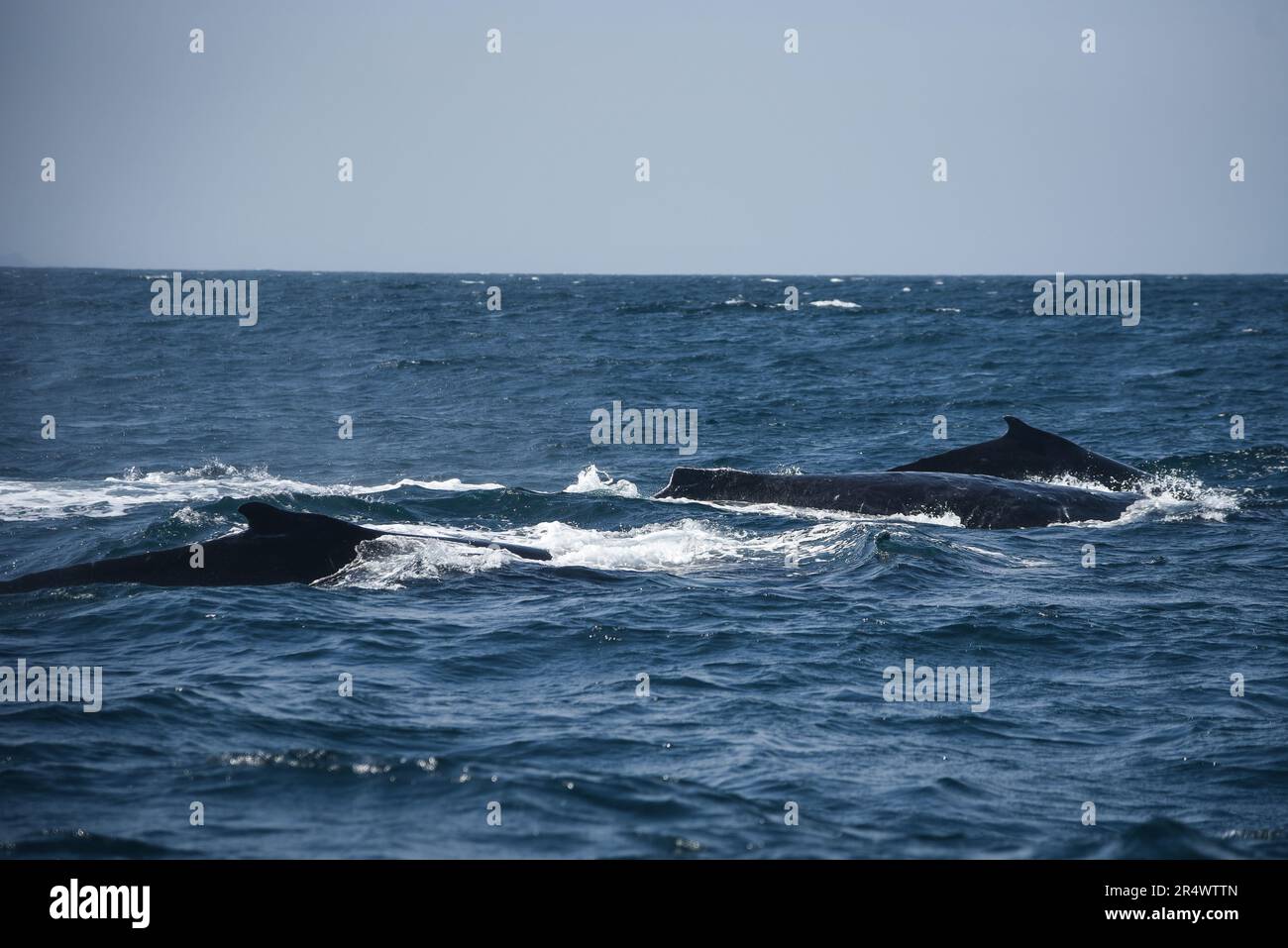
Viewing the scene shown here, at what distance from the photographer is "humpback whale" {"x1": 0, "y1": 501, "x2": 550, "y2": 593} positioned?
13.9 m

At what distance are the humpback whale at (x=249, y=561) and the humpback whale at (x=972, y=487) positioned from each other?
7493 millimetres

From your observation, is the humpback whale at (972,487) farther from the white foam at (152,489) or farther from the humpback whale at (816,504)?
the white foam at (152,489)

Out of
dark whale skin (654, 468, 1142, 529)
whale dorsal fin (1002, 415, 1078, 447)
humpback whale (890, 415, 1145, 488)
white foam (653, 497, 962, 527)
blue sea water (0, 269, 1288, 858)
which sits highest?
whale dorsal fin (1002, 415, 1078, 447)

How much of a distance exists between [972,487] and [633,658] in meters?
9.28

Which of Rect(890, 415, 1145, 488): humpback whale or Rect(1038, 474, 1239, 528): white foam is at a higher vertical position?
Rect(890, 415, 1145, 488): humpback whale

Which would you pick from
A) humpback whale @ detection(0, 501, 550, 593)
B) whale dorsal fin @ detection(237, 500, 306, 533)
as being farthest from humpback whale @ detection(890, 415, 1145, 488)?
whale dorsal fin @ detection(237, 500, 306, 533)

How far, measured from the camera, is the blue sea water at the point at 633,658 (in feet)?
26.0

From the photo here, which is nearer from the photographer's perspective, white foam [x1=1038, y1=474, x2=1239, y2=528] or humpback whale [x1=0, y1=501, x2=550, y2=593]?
humpback whale [x1=0, y1=501, x2=550, y2=593]

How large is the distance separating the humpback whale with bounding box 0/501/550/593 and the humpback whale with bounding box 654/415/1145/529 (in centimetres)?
749

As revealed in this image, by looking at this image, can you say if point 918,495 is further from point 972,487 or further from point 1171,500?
point 1171,500

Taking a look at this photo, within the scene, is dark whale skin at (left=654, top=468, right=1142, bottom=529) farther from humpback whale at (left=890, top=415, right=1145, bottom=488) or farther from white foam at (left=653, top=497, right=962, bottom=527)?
humpback whale at (left=890, top=415, right=1145, bottom=488)

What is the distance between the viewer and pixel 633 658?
38.3ft
